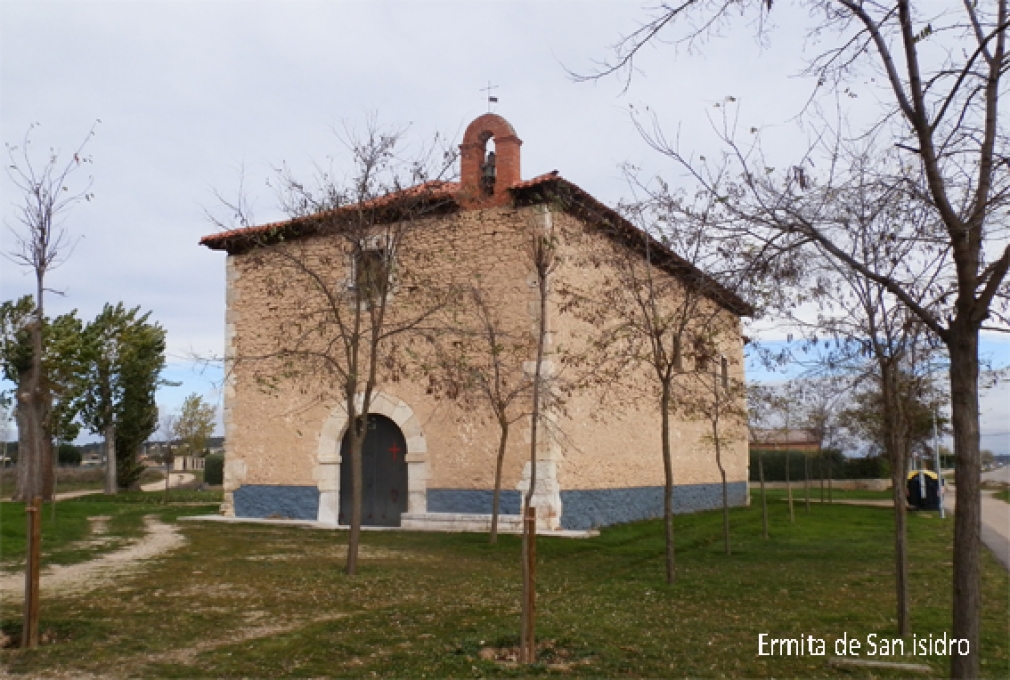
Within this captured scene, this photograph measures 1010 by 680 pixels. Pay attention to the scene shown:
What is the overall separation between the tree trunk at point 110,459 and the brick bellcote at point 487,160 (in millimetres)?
19935

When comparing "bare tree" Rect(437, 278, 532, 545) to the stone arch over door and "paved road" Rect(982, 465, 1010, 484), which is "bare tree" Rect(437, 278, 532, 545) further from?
"paved road" Rect(982, 465, 1010, 484)

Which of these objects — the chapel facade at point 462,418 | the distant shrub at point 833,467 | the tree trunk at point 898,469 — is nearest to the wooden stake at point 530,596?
the tree trunk at point 898,469

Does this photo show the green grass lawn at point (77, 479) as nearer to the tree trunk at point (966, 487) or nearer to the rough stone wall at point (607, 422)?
the rough stone wall at point (607, 422)

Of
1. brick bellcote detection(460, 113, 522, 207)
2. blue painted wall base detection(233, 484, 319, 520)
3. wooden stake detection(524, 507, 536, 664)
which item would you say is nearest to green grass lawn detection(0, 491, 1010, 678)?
wooden stake detection(524, 507, 536, 664)

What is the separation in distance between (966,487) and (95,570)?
348 inches

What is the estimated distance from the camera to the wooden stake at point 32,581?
5.65m

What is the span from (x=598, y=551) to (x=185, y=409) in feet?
98.5

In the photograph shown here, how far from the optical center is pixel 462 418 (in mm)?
14305

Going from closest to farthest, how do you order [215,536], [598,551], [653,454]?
[598,551], [215,536], [653,454]

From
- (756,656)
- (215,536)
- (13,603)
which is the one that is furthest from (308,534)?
(756,656)

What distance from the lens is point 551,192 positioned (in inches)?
519

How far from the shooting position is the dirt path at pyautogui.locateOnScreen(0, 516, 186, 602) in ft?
25.9

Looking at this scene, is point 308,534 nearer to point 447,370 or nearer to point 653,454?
point 447,370

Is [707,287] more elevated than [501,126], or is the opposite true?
[501,126]
